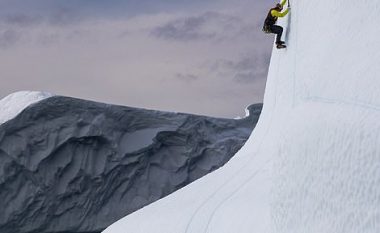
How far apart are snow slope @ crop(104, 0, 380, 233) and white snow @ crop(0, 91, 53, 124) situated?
4.91 m

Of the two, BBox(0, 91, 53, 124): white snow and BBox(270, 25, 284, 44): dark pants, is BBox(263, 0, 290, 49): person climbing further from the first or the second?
BBox(0, 91, 53, 124): white snow

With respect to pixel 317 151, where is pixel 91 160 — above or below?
below

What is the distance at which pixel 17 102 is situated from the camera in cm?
689

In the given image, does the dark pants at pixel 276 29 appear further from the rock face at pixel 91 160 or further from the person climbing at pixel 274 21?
the rock face at pixel 91 160

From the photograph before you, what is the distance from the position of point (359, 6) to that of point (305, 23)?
0.29 meters

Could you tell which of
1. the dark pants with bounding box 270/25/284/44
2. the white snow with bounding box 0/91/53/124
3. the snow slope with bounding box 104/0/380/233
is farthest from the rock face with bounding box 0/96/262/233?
→ the dark pants with bounding box 270/25/284/44

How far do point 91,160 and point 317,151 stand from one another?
5.98m

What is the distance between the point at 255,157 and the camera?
220 cm

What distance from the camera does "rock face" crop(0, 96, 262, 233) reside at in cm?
670

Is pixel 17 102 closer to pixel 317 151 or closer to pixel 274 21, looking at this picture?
pixel 274 21

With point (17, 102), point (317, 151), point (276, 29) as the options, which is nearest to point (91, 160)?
point (17, 102)

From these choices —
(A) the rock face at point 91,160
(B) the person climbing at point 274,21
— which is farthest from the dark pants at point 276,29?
(A) the rock face at point 91,160

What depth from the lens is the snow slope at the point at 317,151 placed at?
1033 millimetres

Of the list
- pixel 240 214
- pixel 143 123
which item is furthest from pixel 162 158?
pixel 240 214
